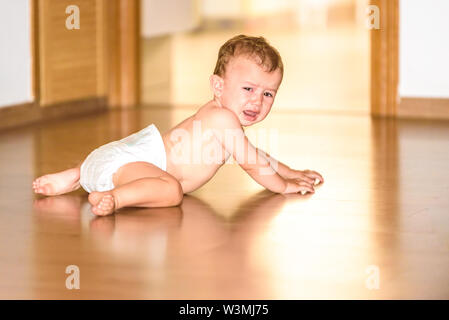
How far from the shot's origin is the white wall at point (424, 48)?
11.1 feet

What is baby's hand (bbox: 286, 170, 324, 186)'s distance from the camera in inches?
→ 87.0

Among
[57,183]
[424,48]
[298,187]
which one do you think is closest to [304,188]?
[298,187]

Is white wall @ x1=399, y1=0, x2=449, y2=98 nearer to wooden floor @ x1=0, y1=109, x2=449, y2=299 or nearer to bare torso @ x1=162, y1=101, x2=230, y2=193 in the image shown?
wooden floor @ x1=0, y1=109, x2=449, y2=299

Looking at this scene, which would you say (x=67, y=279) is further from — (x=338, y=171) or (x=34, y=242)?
(x=338, y=171)

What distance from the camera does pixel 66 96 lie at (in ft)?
11.7

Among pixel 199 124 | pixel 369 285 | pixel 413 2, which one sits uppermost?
pixel 413 2

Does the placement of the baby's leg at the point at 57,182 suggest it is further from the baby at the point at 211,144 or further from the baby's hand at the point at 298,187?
the baby's hand at the point at 298,187

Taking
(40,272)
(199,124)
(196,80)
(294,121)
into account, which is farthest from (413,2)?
(40,272)

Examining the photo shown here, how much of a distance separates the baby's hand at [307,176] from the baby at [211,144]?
10cm

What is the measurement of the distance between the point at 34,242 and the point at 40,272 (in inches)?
8.0

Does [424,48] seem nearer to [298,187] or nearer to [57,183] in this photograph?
[298,187]

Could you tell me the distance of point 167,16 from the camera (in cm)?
394

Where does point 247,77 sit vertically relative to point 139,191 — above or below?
above

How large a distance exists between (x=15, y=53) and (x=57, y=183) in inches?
51.2
